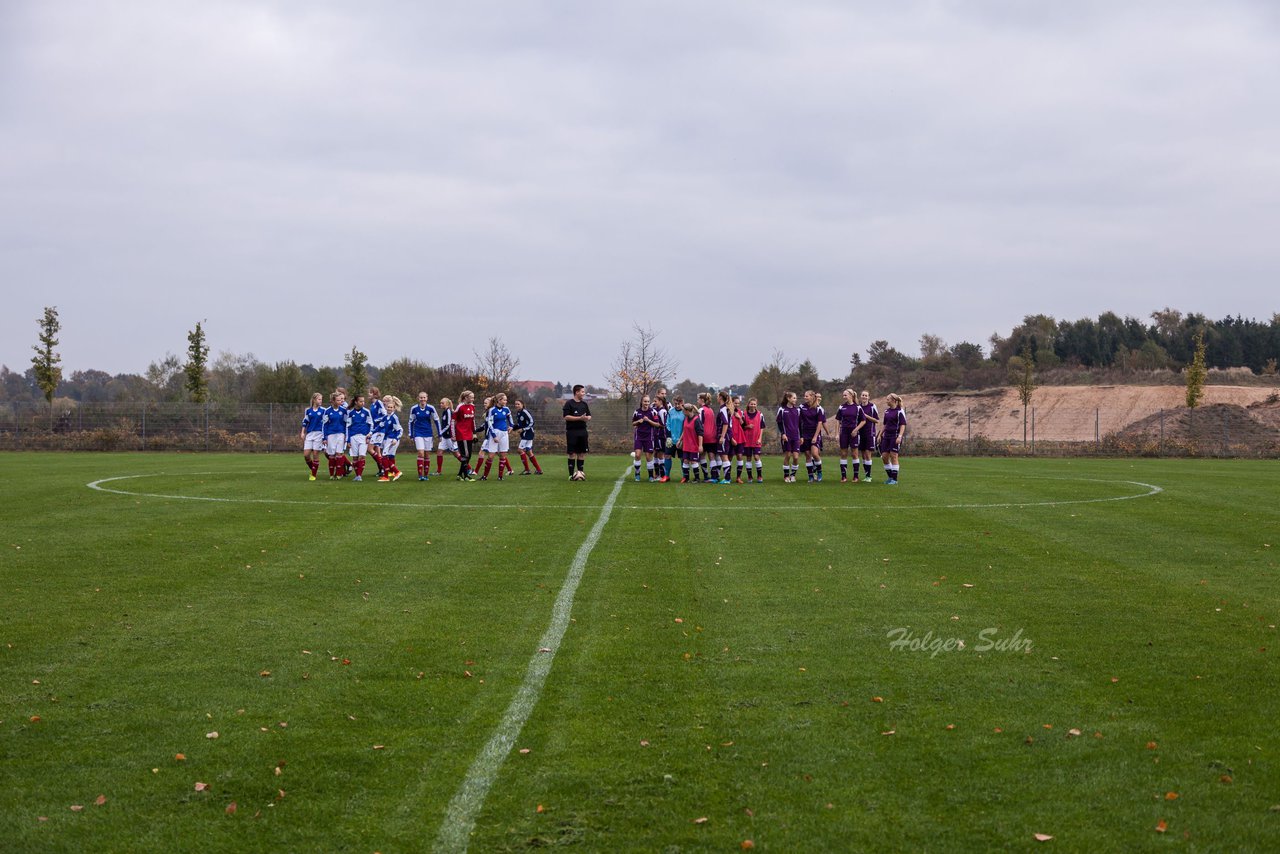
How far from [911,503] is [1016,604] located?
30.5 feet

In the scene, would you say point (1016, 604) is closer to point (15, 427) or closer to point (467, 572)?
point (467, 572)

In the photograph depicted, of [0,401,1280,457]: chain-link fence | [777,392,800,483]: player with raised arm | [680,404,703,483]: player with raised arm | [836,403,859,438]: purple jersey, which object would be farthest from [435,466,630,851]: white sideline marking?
[0,401,1280,457]: chain-link fence

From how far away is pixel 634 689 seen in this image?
6.55 meters

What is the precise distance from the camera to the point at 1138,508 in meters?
17.6

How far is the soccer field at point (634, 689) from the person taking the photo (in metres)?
4.58

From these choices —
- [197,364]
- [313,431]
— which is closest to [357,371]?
[197,364]

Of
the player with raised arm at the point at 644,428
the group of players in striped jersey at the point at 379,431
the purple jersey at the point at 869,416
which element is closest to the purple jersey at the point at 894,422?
the purple jersey at the point at 869,416

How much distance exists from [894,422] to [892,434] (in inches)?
14.1

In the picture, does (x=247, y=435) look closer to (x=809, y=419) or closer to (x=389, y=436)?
(x=389, y=436)

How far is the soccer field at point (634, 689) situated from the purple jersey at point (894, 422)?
8261 millimetres

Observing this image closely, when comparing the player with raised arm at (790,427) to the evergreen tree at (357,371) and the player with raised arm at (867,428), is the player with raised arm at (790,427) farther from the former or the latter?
the evergreen tree at (357,371)

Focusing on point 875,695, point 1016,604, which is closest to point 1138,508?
point 1016,604

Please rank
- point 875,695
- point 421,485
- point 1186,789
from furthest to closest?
point 421,485, point 875,695, point 1186,789

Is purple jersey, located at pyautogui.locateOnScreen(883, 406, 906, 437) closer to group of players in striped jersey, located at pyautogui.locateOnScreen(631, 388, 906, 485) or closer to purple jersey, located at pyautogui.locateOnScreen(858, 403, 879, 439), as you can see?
group of players in striped jersey, located at pyautogui.locateOnScreen(631, 388, 906, 485)
